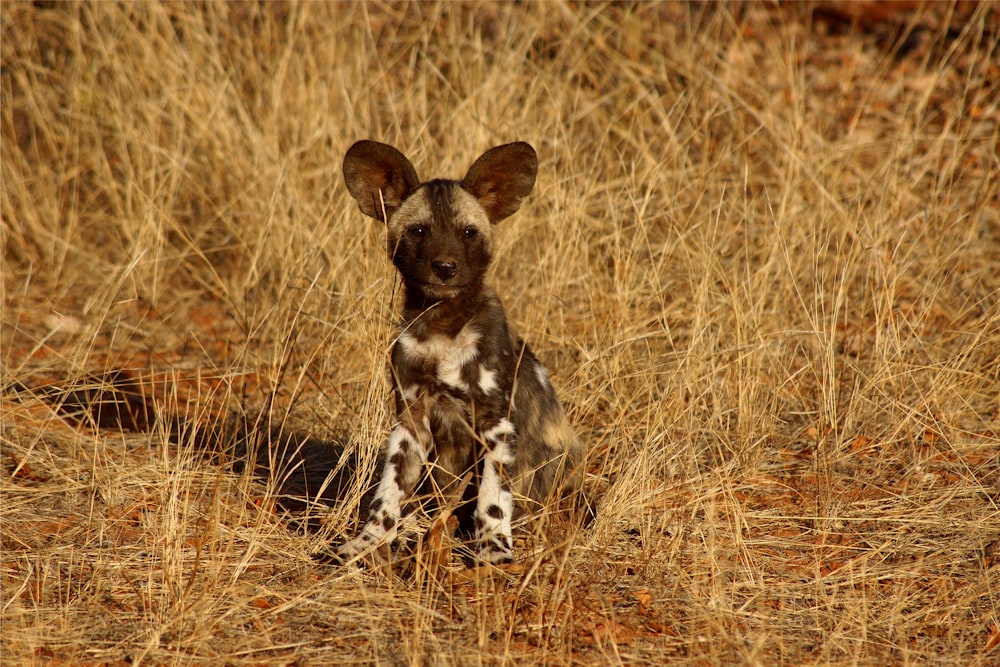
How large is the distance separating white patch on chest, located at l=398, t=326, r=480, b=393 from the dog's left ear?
0.62 meters

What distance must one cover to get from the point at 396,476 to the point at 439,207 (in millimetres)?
1134

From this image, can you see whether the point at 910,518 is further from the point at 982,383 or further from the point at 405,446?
the point at 405,446

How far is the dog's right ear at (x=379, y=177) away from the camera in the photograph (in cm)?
437

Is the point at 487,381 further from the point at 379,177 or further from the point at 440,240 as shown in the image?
the point at 379,177

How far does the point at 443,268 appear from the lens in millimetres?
4160

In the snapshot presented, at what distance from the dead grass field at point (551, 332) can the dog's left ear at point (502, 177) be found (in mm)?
851

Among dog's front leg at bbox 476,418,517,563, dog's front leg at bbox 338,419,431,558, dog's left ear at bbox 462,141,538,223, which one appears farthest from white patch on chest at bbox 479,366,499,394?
dog's left ear at bbox 462,141,538,223

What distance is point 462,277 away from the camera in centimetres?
423

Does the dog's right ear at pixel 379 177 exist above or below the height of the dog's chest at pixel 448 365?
above

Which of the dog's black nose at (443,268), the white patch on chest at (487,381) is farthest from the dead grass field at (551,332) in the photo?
the dog's black nose at (443,268)

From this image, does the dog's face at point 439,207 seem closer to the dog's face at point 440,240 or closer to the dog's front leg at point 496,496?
the dog's face at point 440,240

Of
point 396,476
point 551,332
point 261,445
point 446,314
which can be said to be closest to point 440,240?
point 446,314

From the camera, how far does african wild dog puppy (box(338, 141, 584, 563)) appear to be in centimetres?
425

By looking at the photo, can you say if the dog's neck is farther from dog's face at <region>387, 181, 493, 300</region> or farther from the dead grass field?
the dead grass field
